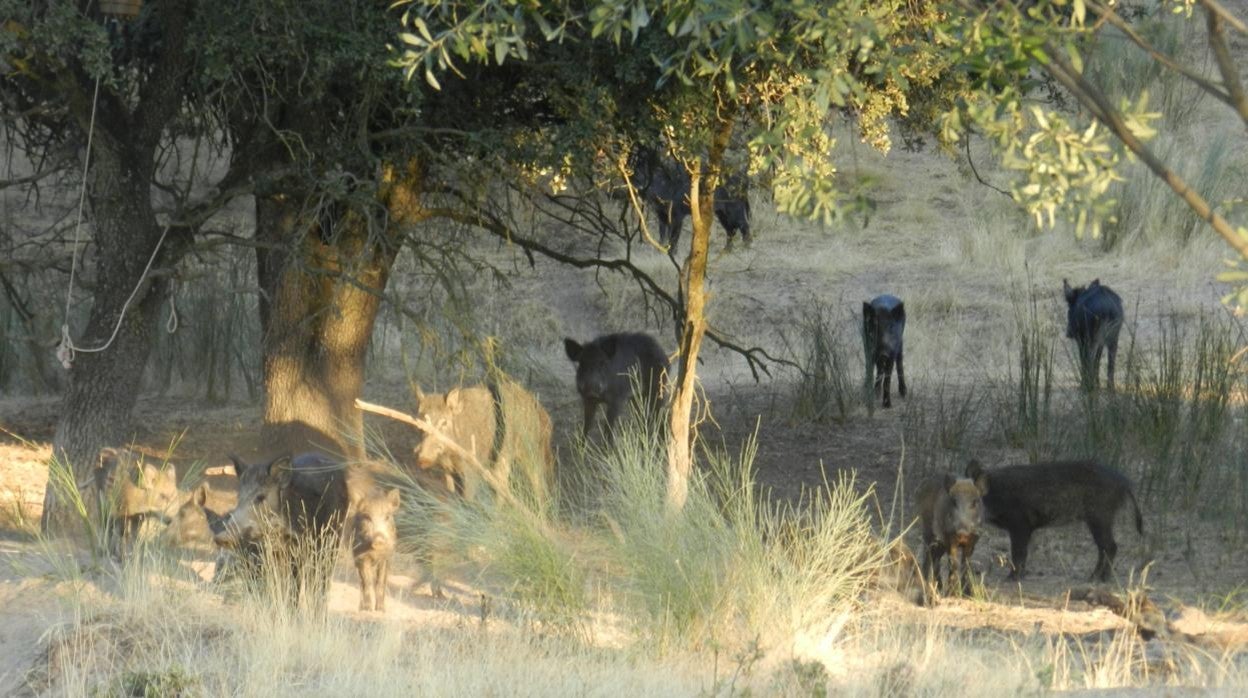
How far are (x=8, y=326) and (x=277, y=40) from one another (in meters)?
8.11

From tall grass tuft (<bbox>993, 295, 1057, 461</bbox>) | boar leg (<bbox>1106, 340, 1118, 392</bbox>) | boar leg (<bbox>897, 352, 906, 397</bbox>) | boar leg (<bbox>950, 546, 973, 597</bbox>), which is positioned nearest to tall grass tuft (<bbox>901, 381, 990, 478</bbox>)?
tall grass tuft (<bbox>993, 295, 1057, 461</bbox>)

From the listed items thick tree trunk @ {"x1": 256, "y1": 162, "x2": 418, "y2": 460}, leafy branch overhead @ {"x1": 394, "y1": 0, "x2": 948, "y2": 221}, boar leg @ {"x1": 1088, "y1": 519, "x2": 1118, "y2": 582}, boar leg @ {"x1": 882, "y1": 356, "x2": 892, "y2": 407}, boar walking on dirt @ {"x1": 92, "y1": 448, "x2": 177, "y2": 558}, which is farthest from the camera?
boar leg @ {"x1": 882, "y1": 356, "x2": 892, "y2": 407}

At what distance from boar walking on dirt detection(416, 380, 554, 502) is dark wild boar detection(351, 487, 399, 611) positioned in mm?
1284

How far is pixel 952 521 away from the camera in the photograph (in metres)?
9.01

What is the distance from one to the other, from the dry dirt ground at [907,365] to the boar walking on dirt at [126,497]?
1.64ft

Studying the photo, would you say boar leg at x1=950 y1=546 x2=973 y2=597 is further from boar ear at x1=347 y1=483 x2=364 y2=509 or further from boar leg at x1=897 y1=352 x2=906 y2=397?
boar leg at x1=897 y1=352 x2=906 y2=397

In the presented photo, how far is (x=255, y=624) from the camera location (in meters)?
7.09

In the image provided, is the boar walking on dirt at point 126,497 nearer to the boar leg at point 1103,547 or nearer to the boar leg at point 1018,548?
the boar leg at point 1018,548

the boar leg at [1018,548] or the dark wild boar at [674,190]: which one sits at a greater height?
the dark wild boar at [674,190]

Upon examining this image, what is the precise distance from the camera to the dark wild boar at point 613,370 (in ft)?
44.6

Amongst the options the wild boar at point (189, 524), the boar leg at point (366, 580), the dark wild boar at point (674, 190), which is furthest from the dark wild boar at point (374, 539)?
the dark wild boar at point (674, 190)

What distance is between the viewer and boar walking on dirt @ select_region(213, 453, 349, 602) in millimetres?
7430

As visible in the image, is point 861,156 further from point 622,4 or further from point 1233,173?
point 622,4

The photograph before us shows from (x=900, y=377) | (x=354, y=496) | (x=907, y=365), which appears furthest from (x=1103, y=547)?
(x=907, y=365)
